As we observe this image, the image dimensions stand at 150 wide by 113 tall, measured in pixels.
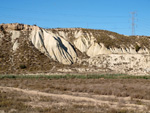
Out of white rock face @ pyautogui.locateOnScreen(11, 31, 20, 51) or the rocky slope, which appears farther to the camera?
white rock face @ pyautogui.locateOnScreen(11, 31, 20, 51)

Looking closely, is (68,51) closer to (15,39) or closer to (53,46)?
(53,46)

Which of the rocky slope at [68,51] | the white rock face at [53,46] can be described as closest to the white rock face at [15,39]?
the rocky slope at [68,51]

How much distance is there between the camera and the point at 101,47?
73250mm

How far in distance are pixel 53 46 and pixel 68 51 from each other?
5.37 metres

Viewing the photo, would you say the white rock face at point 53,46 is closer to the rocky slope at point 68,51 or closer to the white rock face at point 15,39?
the rocky slope at point 68,51

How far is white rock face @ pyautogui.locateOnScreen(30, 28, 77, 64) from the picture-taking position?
66.5 metres

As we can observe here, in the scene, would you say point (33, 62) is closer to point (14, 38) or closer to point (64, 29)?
point (14, 38)

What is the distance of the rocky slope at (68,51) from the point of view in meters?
59.2

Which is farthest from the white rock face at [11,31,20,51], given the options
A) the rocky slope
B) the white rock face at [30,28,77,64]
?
the white rock face at [30,28,77,64]

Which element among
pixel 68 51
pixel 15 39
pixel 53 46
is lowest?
pixel 68 51

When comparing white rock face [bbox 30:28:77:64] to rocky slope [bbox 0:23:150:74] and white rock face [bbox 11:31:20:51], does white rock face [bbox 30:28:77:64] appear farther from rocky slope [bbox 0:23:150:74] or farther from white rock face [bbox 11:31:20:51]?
white rock face [bbox 11:31:20:51]

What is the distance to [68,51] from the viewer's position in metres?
70.8

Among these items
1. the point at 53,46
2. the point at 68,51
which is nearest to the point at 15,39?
the point at 53,46

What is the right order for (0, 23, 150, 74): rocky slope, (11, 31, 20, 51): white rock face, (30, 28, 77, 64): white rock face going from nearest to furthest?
1. (0, 23, 150, 74): rocky slope
2. (30, 28, 77, 64): white rock face
3. (11, 31, 20, 51): white rock face
